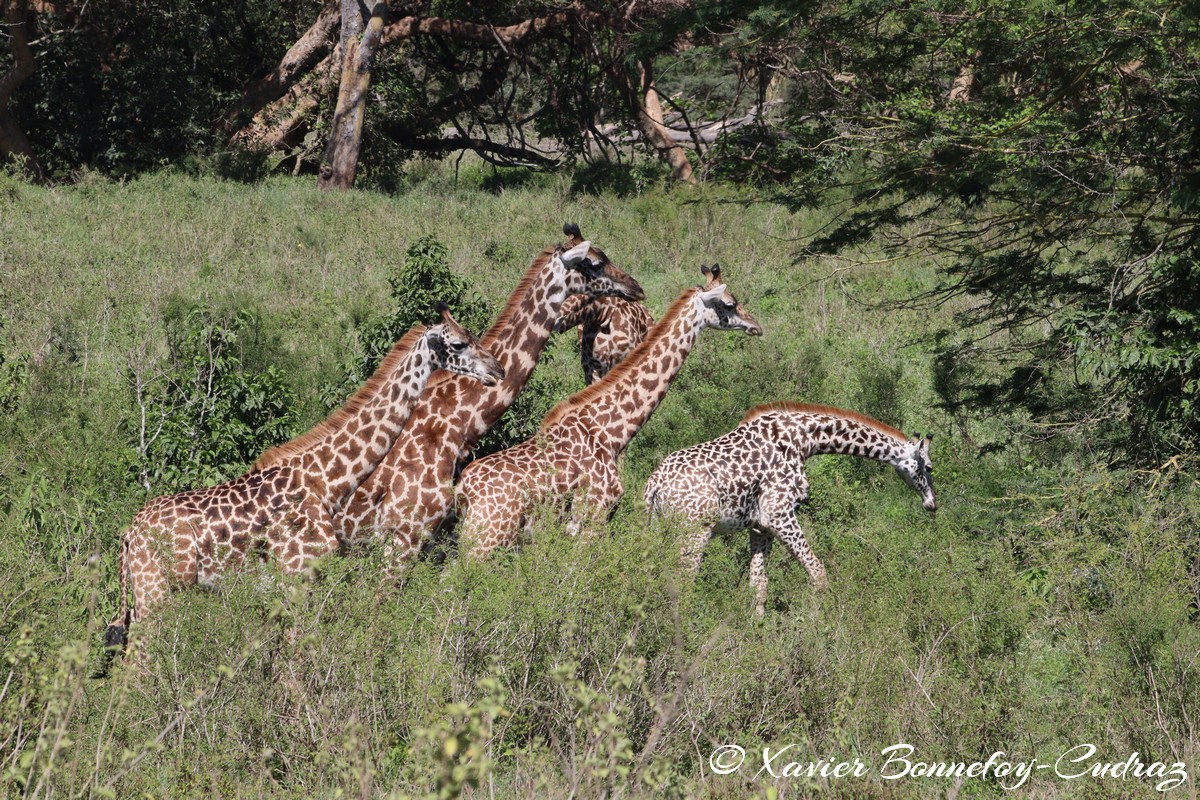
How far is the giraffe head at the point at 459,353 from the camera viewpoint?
8.26m

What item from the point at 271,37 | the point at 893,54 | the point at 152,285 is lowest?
the point at 152,285

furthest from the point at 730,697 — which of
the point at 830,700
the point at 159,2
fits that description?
the point at 159,2

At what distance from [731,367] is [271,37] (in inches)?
645

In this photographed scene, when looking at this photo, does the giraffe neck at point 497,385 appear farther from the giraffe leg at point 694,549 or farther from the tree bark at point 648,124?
the tree bark at point 648,124

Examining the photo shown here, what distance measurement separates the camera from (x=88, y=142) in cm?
2419

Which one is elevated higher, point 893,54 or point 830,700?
point 893,54

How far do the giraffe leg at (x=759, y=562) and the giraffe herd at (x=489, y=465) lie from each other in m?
0.01

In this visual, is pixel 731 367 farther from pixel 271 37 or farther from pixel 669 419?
pixel 271 37

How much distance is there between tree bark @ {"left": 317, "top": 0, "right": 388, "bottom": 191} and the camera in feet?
74.7

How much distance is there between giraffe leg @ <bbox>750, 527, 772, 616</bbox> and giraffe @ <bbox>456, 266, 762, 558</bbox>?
4.35 feet

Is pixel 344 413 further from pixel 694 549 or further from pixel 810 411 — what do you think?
pixel 810 411

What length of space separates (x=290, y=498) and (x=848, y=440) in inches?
170

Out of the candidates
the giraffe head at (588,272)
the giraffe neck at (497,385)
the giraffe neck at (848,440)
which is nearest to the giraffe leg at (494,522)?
the giraffe neck at (497,385)

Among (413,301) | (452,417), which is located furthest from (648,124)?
(452,417)
